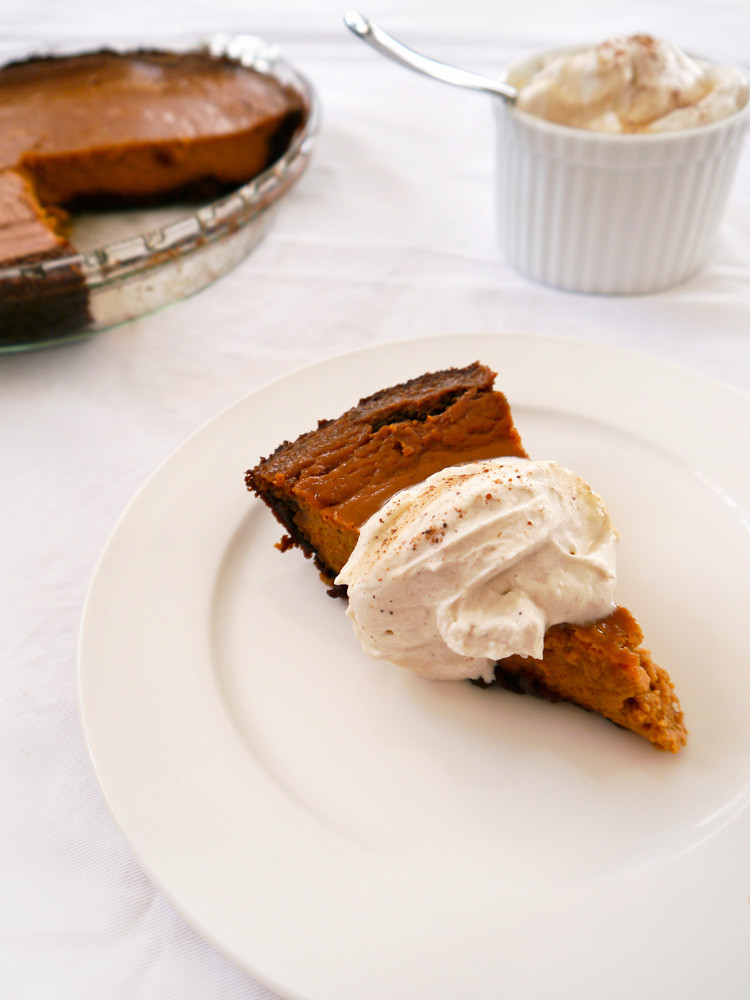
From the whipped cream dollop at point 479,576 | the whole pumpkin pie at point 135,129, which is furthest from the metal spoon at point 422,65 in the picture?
the whipped cream dollop at point 479,576

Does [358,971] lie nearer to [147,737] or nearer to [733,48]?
[147,737]

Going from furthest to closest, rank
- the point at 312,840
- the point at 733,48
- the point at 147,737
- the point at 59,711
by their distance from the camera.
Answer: the point at 733,48, the point at 59,711, the point at 147,737, the point at 312,840

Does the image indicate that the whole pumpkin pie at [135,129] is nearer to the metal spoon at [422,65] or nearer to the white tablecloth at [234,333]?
the white tablecloth at [234,333]

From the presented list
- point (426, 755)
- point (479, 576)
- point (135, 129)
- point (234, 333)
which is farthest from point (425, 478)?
point (135, 129)

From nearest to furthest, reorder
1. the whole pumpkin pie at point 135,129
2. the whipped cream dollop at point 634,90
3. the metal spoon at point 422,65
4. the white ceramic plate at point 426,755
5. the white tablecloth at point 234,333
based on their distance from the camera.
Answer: the white ceramic plate at point 426,755 < the white tablecloth at point 234,333 < the whipped cream dollop at point 634,90 < the metal spoon at point 422,65 < the whole pumpkin pie at point 135,129

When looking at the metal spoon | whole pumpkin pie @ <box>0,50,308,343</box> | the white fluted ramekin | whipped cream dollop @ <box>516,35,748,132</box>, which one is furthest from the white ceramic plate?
whole pumpkin pie @ <box>0,50,308,343</box>

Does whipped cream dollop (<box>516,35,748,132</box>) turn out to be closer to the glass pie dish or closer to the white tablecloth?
the white tablecloth

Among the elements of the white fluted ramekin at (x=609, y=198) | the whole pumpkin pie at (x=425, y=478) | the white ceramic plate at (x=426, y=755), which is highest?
the white fluted ramekin at (x=609, y=198)

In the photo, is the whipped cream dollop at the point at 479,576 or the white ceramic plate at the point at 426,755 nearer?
the white ceramic plate at the point at 426,755

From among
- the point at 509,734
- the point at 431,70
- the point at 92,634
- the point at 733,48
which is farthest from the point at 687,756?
the point at 733,48
